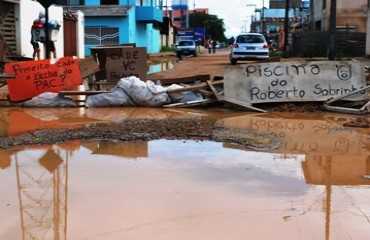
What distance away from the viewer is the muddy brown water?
4688 mm

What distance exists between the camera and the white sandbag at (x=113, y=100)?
40.9 ft

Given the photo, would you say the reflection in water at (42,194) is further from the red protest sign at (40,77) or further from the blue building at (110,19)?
the blue building at (110,19)

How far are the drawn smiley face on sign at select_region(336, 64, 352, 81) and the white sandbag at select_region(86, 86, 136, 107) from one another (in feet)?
16.0

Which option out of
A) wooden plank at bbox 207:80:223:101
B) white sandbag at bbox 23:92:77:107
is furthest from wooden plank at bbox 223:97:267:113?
white sandbag at bbox 23:92:77:107

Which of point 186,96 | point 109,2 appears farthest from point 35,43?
point 109,2

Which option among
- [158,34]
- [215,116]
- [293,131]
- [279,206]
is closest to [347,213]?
[279,206]

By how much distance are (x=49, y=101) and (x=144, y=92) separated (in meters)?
2.28

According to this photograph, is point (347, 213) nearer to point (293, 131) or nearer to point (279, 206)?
point (279, 206)

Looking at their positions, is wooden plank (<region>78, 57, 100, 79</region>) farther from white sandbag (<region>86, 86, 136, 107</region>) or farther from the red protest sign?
white sandbag (<region>86, 86, 136, 107</region>)

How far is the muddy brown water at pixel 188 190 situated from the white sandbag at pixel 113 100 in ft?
11.6

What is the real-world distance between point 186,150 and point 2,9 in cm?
1780

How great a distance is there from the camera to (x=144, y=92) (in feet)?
40.5

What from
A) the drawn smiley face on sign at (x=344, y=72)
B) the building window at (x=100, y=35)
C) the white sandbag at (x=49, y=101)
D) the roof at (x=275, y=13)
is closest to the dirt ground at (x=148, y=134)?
the white sandbag at (x=49, y=101)

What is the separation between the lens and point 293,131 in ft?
31.2
